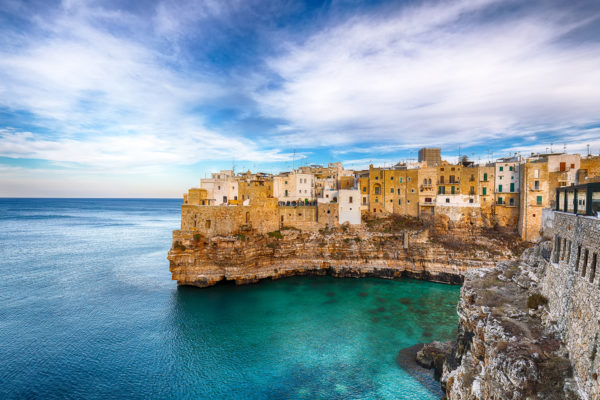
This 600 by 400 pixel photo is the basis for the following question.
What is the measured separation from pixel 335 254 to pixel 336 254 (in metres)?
0.13

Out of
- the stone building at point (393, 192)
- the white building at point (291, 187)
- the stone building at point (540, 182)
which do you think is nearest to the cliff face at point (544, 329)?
the stone building at point (540, 182)

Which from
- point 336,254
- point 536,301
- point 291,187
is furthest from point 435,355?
point 291,187

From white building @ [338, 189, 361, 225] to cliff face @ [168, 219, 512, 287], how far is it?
156cm

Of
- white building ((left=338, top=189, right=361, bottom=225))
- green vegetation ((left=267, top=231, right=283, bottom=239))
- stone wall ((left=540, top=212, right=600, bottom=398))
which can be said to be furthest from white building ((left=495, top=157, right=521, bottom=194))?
stone wall ((left=540, top=212, right=600, bottom=398))

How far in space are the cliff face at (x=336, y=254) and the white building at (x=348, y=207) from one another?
1558 mm

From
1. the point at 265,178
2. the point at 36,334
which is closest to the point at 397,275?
the point at 265,178

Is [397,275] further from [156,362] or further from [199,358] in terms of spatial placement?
[156,362]

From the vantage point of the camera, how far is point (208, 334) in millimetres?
24656

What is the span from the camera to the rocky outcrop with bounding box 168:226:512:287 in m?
34.8

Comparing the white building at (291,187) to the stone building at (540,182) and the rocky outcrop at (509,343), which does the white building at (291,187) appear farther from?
the rocky outcrop at (509,343)

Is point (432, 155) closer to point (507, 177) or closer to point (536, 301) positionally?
point (507, 177)

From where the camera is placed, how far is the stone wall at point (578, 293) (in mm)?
8031

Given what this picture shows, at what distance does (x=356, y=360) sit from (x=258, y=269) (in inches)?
752

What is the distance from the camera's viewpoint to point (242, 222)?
123ft
